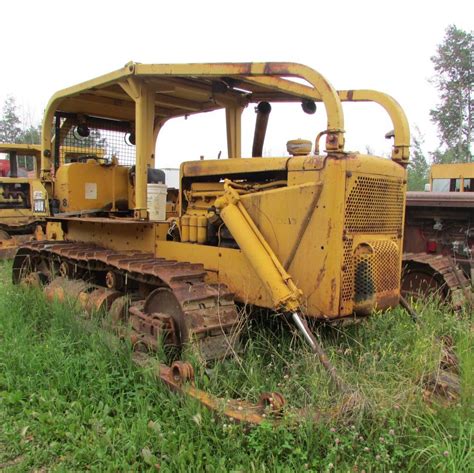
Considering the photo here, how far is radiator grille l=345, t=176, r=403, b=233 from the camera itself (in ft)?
10.7

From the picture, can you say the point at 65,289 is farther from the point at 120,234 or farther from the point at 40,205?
the point at 40,205

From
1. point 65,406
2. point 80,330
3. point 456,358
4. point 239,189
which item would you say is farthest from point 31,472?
point 456,358

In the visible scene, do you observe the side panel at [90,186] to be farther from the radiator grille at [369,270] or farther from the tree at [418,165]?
the tree at [418,165]

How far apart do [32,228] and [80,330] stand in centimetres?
785

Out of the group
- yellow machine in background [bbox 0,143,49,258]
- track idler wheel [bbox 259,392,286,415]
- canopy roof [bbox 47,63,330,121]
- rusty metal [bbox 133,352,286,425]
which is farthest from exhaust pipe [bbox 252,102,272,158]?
yellow machine in background [bbox 0,143,49,258]

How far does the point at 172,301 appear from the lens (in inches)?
142

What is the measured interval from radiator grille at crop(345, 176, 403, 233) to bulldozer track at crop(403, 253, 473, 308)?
2.04 m

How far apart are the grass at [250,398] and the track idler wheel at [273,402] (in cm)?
9

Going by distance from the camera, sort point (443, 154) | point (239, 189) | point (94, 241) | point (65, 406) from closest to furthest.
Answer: point (65, 406), point (239, 189), point (94, 241), point (443, 154)

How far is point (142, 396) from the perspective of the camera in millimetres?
3152

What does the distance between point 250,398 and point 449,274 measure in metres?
3.59

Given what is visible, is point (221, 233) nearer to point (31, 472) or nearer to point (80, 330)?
point (80, 330)

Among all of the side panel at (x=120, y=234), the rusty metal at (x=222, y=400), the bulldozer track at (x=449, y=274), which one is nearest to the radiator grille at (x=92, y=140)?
the side panel at (x=120, y=234)

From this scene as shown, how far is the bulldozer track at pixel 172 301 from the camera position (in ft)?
10.9
